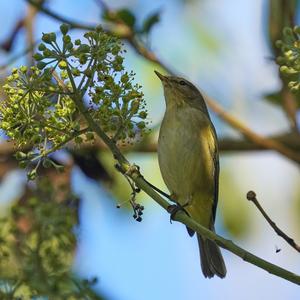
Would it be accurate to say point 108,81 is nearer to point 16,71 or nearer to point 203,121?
point 16,71

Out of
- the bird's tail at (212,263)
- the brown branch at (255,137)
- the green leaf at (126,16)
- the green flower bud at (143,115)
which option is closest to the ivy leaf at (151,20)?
the green leaf at (126,16)

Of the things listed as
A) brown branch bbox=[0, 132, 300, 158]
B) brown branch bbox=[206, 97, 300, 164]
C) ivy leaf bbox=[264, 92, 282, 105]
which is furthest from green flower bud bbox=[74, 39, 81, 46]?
ivy leaf bbox=[264, 92, 282, 105]

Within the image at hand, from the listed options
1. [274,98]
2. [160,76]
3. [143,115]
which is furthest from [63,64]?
[274,98]

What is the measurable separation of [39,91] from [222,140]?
2862 millimetres

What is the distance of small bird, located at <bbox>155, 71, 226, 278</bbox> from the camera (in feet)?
15.8

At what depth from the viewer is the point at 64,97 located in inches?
118

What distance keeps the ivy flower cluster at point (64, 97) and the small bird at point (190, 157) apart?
1.64 metres

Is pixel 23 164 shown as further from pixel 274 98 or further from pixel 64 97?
pixel 274 98

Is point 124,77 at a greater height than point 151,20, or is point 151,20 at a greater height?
point 151,20

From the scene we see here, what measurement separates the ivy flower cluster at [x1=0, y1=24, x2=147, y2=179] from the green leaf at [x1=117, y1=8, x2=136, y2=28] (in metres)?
1.95

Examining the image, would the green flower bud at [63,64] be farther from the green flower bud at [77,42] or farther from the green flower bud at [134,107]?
the green flower bud at [134,107]

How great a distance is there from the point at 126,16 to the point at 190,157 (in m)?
1.03

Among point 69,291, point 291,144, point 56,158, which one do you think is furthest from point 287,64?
point 56,158

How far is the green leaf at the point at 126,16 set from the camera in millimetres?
4969
